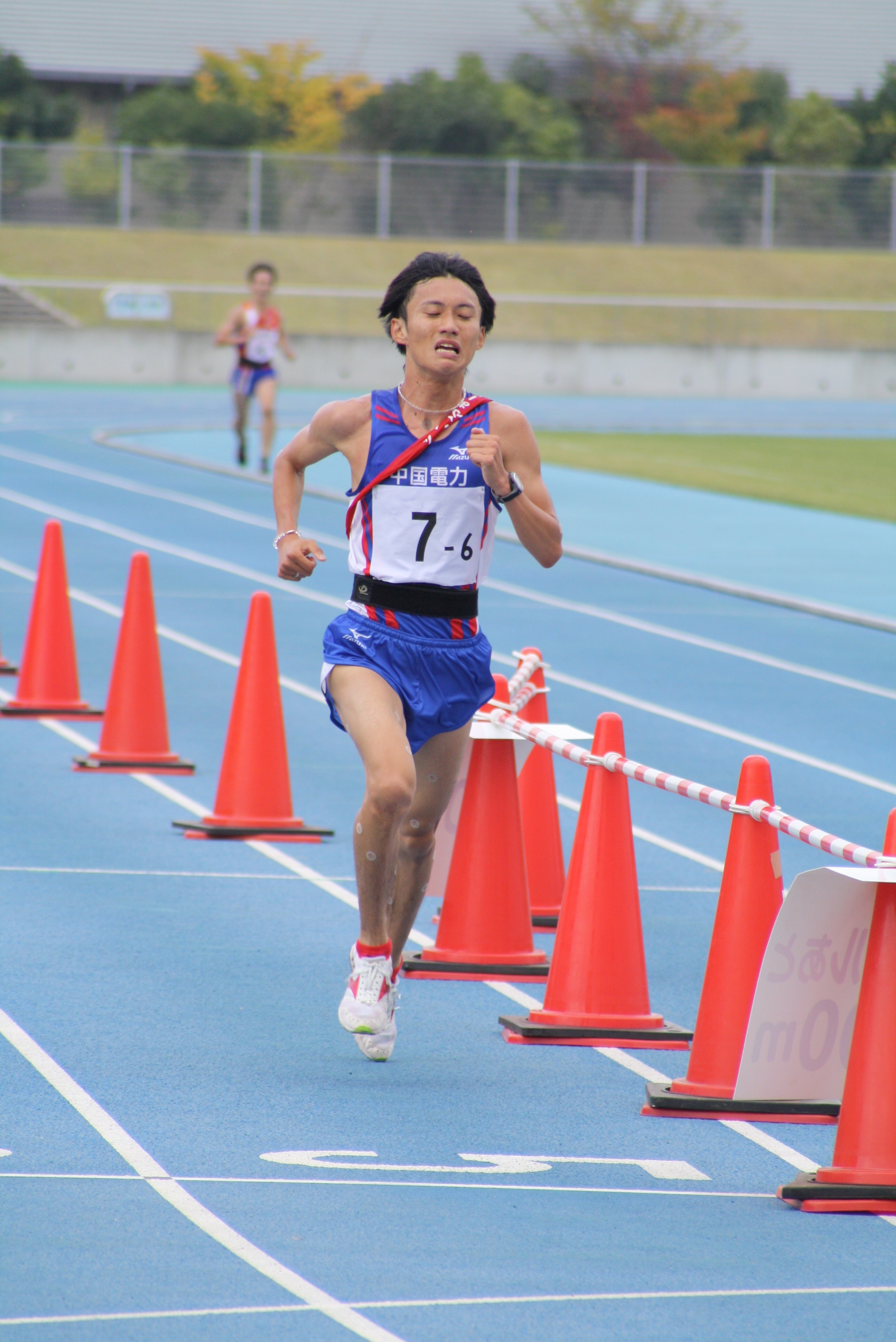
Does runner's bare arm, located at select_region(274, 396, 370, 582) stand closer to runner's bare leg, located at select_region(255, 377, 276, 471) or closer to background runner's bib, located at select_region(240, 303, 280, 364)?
runner's bare leg, located at select_region(255, 377, 276, 471)

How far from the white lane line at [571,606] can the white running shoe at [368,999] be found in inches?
278

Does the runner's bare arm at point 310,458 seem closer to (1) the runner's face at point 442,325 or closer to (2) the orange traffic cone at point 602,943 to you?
(1) the runner's face at point 442,325

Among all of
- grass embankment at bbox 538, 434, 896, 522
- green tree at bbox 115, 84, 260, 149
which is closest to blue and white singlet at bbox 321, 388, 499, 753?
grass embankment at bbox 538, 434, 896, 522

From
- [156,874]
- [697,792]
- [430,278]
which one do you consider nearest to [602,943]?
[697,792]

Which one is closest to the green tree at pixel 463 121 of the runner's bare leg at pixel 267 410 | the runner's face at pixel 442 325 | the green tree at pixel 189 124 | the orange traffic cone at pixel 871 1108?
the green tree at pixel 189 124

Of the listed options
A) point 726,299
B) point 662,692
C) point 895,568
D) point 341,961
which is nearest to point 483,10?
point 726,299

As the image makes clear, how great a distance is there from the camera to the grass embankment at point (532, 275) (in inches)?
1955

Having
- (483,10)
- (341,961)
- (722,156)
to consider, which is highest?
(483,10)

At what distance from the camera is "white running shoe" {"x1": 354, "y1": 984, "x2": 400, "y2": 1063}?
584 cm

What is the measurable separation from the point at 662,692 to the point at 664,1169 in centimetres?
753

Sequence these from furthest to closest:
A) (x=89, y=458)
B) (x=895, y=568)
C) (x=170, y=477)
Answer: (x=89, y=458) < (x=170, y=477) < (x=895, y=568)

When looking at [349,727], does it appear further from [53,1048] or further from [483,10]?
[483,10]

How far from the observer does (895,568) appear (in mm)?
18688

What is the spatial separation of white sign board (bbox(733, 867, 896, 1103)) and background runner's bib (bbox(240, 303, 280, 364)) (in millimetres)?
19868
